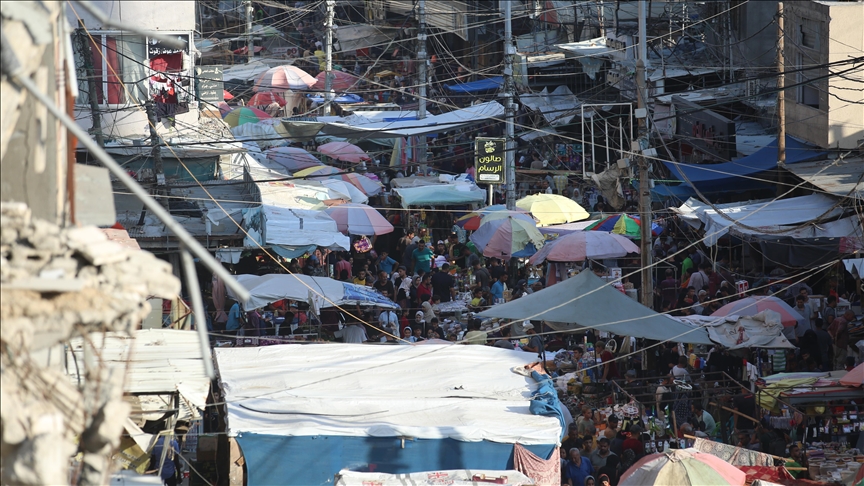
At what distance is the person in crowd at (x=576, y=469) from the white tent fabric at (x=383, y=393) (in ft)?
3.12

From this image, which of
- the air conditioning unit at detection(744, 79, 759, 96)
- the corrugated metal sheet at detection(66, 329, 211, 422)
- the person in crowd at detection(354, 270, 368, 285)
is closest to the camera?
the corrugated metal sheet at detection(66, 329, 211, 422)

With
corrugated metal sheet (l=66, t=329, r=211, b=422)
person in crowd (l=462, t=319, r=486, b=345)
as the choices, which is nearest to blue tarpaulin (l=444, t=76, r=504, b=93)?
person in crowd (l=462, t=319, r=486, b=345)

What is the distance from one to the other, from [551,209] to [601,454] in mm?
11394

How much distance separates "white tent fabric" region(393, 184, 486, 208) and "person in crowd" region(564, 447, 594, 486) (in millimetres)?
12876

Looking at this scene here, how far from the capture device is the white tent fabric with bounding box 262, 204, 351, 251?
19391 mm

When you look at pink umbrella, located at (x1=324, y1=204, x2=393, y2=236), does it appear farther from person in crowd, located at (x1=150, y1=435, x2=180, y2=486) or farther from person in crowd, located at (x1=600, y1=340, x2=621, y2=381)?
person in crowd, located at (x1=150, y1=435, x2=180, y2=486)

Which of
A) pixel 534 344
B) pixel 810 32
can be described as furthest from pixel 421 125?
pixel 534 344

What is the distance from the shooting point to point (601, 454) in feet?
41.8

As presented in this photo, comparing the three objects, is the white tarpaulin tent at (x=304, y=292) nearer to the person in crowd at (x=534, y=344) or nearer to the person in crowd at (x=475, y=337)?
the person in crowd at (x=475, y=337)

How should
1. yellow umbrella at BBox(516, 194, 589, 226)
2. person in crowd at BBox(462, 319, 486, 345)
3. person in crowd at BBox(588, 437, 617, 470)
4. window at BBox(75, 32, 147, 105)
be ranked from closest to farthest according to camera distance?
person in crowd at BBox(588, 437, 617, 470)
person in crowd at BBox(462, 319, 486, 345)
yellow umbrella at BBox(516, 194, 589, 226)
window at BBox(75, 32, 147, 105)

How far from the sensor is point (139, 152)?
77.0ft

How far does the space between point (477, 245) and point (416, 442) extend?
11.0 metres

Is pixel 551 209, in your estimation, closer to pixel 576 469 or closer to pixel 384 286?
pixel 384 286

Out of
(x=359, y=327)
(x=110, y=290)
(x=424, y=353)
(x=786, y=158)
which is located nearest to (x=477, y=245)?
(x=359, y=327)
